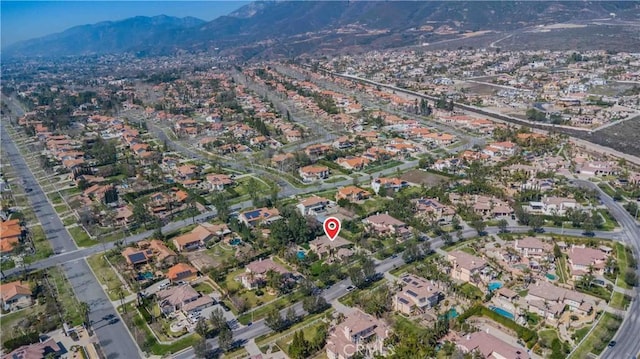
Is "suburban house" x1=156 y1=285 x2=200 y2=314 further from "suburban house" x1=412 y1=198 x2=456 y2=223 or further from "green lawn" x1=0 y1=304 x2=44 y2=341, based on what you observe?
"suburban house" x1=412 y1=198 x2=456 y2=223

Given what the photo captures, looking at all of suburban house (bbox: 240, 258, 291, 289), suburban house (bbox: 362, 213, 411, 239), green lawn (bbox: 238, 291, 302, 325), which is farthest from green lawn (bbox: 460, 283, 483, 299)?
suburban house (bbox: 240, 258, 291, 289)

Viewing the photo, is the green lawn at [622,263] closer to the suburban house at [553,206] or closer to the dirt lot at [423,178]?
the suburban house at [553,206]

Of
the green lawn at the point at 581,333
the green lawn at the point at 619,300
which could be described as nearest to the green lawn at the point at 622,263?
the green lawn at the point at 619,300

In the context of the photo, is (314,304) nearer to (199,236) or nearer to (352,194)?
(199,236)

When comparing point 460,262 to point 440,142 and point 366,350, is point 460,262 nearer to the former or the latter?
point 366,350

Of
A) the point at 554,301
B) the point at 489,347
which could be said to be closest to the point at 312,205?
the point at 554,301

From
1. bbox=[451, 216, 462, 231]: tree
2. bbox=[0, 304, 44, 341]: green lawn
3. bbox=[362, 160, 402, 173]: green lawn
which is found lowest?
bbox=[451, 216, 462, 231]: tree
